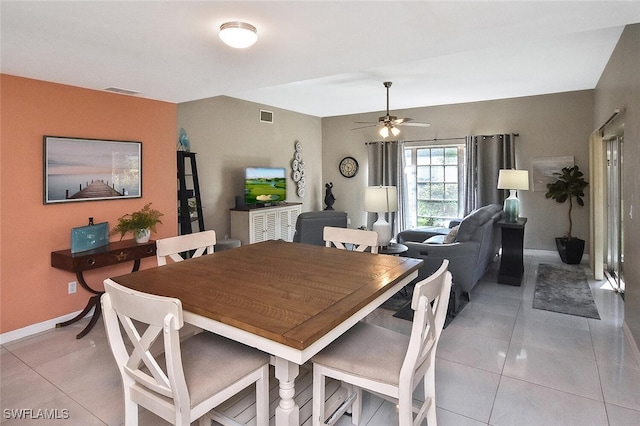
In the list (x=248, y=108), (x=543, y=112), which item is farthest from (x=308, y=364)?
(x=543, y=112)

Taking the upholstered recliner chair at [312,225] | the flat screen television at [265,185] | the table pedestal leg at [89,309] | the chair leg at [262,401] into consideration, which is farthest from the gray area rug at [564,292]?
the table pedestal leg at [89,309]

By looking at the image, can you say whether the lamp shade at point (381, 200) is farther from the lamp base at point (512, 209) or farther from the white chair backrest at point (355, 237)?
the lamp base at point (512, 209)

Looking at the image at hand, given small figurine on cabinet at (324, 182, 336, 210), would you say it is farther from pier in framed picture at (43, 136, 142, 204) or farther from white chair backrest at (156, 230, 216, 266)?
white chair backrest at (156, 230, 216, 266)

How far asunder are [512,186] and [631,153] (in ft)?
6.27

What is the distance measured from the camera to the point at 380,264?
220 centimetres

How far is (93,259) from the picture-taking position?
328 cm

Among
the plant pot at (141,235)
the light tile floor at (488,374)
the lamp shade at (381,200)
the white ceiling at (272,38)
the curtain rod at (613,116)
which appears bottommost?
the light tile floor at (488,374)

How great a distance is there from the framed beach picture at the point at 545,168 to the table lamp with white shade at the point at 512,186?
4.70 feet

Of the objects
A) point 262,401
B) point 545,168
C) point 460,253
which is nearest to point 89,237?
point 262,401

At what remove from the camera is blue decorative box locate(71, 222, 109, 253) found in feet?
10.9

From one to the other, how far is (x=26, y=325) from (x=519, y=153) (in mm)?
6990

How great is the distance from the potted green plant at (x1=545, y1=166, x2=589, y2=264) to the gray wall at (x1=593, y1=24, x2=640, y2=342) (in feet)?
7.61

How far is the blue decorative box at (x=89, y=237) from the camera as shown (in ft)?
10.9

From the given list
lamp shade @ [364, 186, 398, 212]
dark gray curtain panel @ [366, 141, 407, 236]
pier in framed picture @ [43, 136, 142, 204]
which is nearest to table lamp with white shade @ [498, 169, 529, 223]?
lamp shade @ [364, 186, 398, 212]
